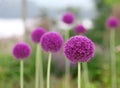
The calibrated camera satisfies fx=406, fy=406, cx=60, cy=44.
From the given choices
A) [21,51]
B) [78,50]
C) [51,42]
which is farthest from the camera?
[21,51]

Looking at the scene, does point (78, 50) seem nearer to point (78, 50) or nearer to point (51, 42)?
point (78, 50)

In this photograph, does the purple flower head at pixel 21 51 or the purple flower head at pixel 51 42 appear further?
the purple flower head at pixel 21 51

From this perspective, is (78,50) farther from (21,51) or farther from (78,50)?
(21,51)

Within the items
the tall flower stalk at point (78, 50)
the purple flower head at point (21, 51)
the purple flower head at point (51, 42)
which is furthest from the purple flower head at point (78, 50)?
the purple flower head at point (21, 51)

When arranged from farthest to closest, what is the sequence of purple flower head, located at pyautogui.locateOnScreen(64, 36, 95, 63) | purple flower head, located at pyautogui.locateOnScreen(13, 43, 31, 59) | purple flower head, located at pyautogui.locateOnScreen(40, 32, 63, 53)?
purple flower head, located at pyautogui.locateOnScreen(13, 43, 31, 59) → purple flower head, located at pyautogui.locateOnScreen(40, 32, 63, 53) → purple flower head, located at pyautogui.locateOnScreen(64, 36, 95, 63)

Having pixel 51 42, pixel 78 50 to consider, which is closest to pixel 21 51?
pixel 51 42

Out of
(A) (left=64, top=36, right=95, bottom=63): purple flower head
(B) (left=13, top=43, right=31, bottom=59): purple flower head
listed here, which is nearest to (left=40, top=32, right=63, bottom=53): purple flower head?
(B) (left=13, top=43, right=31, bottom=59): purple flower head

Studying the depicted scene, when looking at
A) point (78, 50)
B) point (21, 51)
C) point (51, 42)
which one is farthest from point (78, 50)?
point (21, 51)

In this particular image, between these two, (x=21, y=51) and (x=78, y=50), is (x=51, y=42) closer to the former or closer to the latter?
(x=21, y=51)

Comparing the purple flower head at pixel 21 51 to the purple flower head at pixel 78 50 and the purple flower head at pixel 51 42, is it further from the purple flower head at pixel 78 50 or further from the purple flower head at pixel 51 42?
the purple flower head at pixel 78 50

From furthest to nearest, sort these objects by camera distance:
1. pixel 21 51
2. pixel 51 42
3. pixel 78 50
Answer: pixel 21 51 → pixel 51 42 → pixel 78 50

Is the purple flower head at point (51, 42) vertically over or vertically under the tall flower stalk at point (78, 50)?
over

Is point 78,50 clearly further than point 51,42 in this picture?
No

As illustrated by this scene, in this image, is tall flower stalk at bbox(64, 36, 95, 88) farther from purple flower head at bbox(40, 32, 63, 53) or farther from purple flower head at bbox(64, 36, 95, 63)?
purple flower head at bbox(40, 32, 63, 53)
